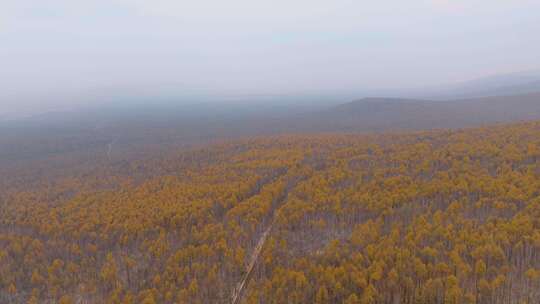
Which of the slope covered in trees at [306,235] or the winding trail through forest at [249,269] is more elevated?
the slope covered in trees at [306,235]

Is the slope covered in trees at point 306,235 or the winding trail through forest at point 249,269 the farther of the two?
the winding trail through forest at point 249,269

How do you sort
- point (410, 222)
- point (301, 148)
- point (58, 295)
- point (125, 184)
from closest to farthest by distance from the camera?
point (58, 295) → point (410, 222) → point (125, 184) → point (301, 148)

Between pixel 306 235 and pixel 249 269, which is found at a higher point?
pixel 306 235

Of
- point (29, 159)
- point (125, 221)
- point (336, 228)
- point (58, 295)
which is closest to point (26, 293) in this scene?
point (58, 295)

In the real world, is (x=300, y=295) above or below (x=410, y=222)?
below

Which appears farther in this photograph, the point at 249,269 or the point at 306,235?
the point at 306,235

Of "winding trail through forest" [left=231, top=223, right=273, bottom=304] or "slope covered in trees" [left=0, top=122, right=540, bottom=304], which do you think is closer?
"slope covered in trees" [left=0, top=122, right=540, bottom=304]

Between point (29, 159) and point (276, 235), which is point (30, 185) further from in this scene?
point (276, 235)

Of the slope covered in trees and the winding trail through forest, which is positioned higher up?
the slope covered in trees
